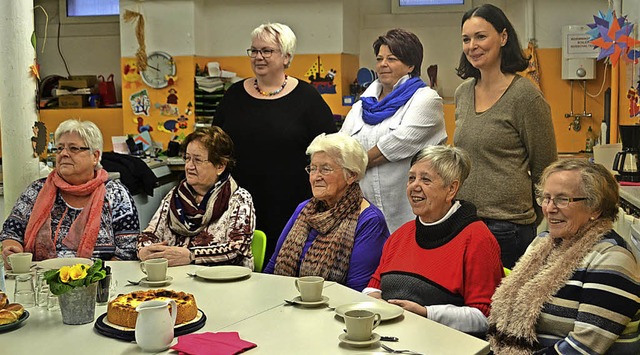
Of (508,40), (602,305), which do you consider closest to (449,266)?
(602,305)

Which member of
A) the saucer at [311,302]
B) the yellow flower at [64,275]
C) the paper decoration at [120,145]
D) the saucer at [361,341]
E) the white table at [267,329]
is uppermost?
the paper decoration at [120,145]

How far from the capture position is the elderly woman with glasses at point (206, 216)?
3.26 m

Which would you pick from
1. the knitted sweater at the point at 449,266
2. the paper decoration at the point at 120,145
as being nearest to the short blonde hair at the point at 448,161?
the knitted sweater at the point at 449,266

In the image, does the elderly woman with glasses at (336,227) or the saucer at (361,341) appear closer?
the saucer at (361,341)

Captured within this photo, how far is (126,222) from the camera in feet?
11.7

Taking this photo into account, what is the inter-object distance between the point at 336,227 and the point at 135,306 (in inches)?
41.5

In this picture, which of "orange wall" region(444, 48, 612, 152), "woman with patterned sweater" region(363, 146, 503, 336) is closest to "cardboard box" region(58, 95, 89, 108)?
"orange wall" region(444, 48, 612, 152)

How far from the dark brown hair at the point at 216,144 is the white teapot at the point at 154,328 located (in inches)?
57.3

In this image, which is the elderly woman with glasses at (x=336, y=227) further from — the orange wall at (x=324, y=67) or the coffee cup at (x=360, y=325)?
the orange wall at (x=324, y=67)

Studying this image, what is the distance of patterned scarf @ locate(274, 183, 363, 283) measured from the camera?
306cm

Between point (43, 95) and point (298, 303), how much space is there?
20.5ft

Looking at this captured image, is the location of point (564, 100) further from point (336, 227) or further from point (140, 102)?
point (336, 227)

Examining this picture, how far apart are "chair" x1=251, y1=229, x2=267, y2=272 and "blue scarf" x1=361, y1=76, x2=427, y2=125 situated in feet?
2.56

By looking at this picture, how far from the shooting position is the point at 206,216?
3377mm
